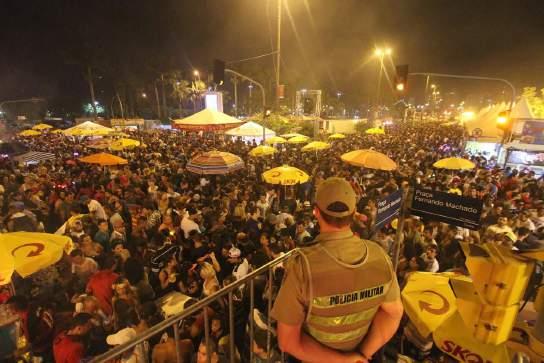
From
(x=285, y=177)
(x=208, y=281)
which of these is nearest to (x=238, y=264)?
(x=208, y=281)

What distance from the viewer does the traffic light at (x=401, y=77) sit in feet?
40.3

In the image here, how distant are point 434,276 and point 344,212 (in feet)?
9.12

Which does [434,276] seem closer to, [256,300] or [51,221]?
[256,300]

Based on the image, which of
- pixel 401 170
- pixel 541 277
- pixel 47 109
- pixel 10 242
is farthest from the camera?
pixel 47 109

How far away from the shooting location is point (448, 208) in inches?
134

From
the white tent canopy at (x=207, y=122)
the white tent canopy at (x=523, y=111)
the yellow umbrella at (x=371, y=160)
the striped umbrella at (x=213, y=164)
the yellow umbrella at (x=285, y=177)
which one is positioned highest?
the white tent canopy at (x=523, y=111)

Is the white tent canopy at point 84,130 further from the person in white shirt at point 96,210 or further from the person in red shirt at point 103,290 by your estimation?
the person in red shirt at point 103,290

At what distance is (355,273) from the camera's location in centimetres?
190

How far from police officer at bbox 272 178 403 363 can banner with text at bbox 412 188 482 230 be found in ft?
5.55

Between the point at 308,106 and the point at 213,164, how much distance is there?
1385 inches

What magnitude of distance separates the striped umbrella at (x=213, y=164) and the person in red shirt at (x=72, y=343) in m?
5.76

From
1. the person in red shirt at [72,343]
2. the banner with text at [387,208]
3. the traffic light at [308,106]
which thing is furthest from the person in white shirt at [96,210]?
the traffic light at [308,106]

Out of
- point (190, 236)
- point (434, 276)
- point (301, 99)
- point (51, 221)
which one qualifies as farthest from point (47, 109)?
point (434, 276)

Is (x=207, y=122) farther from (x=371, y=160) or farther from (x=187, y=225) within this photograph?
(x=371, y=160)
